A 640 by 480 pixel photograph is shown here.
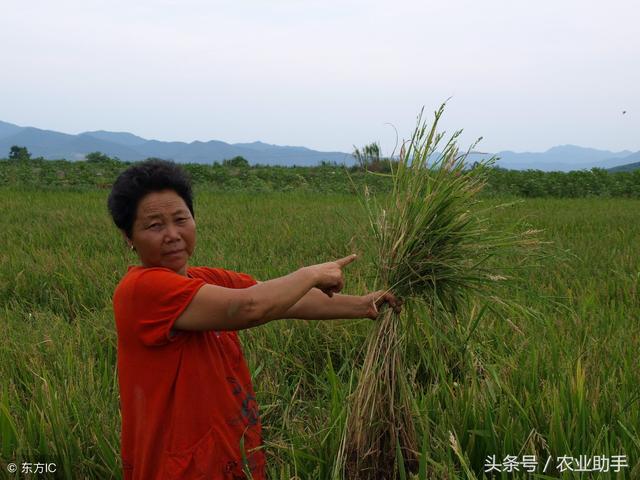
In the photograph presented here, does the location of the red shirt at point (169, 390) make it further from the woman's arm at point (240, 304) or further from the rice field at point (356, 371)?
the rice field at point (356, 371)

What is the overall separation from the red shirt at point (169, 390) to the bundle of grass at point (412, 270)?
1.13 feet

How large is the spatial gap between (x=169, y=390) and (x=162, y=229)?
43 cm

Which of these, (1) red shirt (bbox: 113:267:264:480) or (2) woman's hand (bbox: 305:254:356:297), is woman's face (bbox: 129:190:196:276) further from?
(2) woman's hand (bbox: 305:254:356:297)

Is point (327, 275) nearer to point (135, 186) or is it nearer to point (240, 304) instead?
point (240, 304)

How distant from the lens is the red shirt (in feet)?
4.69

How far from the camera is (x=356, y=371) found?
2230mm

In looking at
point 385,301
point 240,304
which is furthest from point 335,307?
point 240,304

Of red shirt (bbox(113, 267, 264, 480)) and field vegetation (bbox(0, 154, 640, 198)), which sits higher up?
field vegetation (bbox(0, 154, 640, 198))

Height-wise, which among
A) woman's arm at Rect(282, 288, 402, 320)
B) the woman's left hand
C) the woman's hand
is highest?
the woman's hand

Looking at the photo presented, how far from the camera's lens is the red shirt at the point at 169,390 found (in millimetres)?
1429

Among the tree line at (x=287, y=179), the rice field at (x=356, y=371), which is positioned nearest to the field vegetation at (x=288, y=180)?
the tree line at (x=287, y=179)

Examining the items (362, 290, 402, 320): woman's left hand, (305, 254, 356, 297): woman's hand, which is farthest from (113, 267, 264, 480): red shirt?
(362, 290, 402, 320): woman's left hand

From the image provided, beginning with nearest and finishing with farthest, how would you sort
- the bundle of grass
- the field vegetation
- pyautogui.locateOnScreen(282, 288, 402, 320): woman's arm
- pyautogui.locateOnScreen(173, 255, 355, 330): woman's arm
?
pyautogui.locateOnScreen(173, 255, 355, 330): woman's arm → the bundle of grass → pyautogui.locateOnScreen(282, 288, 402, 320): woman's arm → the field vegetation

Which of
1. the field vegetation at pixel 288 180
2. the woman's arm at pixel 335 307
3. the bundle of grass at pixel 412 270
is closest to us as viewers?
the bundle of grass at pixel 412 270
